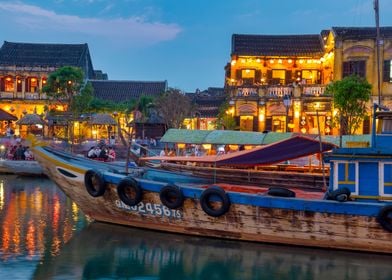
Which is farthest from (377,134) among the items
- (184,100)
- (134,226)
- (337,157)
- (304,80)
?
(184,100)

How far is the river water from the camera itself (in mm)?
14156

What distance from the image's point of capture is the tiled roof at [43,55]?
59.9m

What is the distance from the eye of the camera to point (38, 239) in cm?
1723

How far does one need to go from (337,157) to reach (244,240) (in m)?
3.32

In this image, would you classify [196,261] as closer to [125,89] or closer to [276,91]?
[276,91]

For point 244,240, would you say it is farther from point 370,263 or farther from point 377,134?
point 377,134

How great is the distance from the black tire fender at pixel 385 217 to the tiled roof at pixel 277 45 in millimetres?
29735

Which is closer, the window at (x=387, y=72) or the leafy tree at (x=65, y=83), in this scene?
the window at (x=387, y=72)

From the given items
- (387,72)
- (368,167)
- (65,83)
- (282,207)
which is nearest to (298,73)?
(387,72)

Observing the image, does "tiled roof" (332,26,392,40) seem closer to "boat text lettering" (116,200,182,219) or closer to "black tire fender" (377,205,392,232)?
"boat text lettering" (116,200,182,219)

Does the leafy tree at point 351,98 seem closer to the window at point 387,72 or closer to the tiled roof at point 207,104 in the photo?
the window at point 387,72

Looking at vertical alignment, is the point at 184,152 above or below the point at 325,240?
above

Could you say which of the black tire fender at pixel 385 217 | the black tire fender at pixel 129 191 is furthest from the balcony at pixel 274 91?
the black tire fender at pixel 385 217

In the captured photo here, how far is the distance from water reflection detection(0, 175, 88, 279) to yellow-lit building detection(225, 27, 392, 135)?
14474mm
